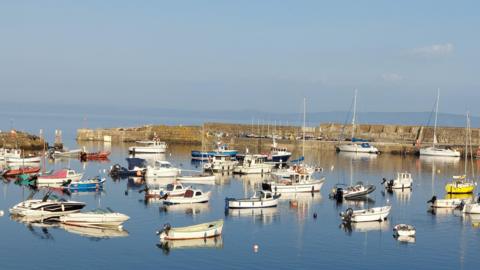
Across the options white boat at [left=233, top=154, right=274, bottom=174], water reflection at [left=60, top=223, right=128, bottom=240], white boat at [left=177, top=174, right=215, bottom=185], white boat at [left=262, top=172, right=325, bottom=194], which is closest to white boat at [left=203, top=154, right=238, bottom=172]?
white boat at [left=233, top=154, right=274, bottom=174]

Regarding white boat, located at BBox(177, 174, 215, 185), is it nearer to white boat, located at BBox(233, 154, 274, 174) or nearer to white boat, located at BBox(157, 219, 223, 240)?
white boat, located at BBox(233, 154, 274, 174)

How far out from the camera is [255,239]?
30.6m

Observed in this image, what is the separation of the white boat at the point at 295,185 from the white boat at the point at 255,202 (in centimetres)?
472

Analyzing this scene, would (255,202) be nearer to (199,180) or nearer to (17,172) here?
(199,180)

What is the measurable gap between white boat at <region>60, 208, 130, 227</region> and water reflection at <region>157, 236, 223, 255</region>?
148 inches

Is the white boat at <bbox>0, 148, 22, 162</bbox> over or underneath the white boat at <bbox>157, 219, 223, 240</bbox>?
over

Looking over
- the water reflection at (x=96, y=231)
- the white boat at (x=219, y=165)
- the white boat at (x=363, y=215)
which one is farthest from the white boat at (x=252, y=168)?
the water reflection at (x=96, y=231)

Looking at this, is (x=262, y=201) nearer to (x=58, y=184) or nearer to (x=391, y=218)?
(x=391, y=218)

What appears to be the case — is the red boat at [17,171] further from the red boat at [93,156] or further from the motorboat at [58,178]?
the red boat at [93,156]

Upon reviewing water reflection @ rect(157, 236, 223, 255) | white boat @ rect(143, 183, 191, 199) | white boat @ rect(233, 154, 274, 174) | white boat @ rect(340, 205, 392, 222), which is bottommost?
water reflection @ rect(157, 236, 223, 255)

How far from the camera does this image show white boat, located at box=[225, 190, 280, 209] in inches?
1470

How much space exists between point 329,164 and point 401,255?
3709cm

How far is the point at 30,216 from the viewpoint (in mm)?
33781

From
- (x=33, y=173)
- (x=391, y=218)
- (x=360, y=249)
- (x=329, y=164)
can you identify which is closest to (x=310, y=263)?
(x=360, y=249)
